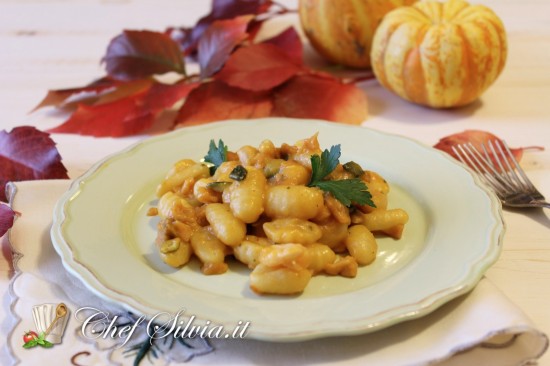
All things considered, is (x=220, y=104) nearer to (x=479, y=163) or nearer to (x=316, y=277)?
(x=479, y=163)

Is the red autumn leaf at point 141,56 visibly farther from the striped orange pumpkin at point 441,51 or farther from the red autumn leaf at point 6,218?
the red autumn leaf at point 6,218

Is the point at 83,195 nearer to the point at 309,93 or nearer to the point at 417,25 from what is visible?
the point at 309,93

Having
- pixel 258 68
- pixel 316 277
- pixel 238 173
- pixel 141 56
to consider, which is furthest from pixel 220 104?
pixel 316 277

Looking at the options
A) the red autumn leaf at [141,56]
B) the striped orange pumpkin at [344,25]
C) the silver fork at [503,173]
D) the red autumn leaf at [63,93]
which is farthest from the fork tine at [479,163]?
the red autumn leaf at [63,93]

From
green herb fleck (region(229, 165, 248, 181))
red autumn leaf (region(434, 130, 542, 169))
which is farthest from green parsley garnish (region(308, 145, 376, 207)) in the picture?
red autumn leaf (region(434, 130, 542, 169))

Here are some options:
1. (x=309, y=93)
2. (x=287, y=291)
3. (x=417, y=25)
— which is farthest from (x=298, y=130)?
(x=287, y=291)

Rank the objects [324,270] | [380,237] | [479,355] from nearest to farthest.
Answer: [479,355]
[324,270]
[380,237]

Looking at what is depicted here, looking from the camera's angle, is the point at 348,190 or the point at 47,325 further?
the point at 348,190
